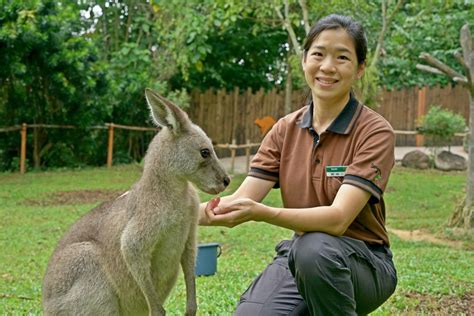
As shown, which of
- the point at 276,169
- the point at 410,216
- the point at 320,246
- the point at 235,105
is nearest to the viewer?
the point at 320,246

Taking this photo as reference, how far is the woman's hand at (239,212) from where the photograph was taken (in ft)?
9.96

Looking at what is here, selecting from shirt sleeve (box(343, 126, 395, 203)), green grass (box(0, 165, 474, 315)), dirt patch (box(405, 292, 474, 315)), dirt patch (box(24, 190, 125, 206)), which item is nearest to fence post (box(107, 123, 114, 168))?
green grass (box(0, 165, 474, 315))

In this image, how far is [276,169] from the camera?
357cm

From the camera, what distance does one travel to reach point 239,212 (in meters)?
3.04

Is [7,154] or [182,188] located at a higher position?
[182,188]

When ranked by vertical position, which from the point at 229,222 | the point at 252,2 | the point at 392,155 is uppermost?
the point at 252,2

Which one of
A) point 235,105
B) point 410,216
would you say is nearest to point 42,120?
point 235,105

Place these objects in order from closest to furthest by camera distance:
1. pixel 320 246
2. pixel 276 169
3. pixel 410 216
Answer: pixel 320 246, pixel 276 169, pixel 410 216

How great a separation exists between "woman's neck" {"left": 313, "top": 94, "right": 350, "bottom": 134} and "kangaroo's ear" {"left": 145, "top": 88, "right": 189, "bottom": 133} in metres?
0.67

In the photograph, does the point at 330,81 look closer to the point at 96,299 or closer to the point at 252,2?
the point at 96,299

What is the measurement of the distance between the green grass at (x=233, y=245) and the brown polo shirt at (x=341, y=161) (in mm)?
1292

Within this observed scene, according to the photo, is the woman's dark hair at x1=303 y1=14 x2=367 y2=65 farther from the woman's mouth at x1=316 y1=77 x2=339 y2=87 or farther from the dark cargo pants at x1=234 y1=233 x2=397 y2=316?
the dark cargo pants at x1=234 y1=233 x2=397 y2=316

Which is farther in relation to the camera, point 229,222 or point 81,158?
point 81,158

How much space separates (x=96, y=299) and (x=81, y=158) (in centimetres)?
1356
